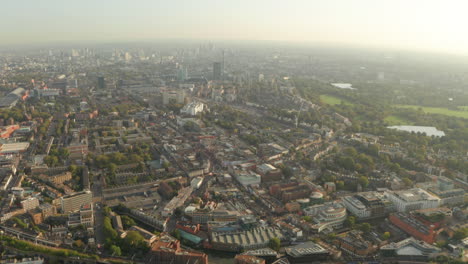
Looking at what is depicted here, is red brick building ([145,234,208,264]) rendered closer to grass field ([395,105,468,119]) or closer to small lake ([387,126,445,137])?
small lake ([387,126,445,137])

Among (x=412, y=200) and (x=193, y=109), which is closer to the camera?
(x=412, y=200)

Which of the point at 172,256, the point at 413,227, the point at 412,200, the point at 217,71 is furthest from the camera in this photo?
the point at 217,71

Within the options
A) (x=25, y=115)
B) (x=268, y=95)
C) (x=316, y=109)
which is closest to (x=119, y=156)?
(x=25, y=115)

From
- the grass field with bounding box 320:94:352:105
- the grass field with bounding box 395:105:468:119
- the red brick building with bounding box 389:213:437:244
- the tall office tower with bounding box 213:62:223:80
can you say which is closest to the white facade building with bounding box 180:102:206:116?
the grass field with bounding box 320:94:352:105

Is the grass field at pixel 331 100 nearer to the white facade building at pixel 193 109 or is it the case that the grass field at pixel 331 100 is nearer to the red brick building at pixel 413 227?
the white facade building at pixel 193 109

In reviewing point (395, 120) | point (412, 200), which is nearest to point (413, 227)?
point (412, 200)

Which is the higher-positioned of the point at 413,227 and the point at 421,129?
the point at 421,129

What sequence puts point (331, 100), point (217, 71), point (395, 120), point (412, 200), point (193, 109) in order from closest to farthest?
point (412, 200) < point (193, 109) < point (395, 120) < point (331, 100) < point (217, 71)

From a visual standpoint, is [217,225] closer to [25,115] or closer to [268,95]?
[25,115]

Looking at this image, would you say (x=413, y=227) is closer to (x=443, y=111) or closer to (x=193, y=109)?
(x=193, y=109)

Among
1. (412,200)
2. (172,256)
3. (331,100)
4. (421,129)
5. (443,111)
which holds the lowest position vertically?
(172,256)
